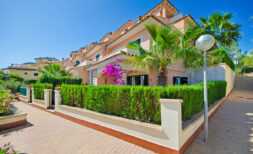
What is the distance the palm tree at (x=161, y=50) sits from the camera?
8.79 metres

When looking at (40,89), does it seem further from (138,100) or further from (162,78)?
(138,100)

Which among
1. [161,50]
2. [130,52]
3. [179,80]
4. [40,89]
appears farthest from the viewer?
[179,80]

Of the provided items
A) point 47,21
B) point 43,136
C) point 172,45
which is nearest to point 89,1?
point 47,21

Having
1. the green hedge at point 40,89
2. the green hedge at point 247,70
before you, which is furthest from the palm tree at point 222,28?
the green hedge at point 247,70

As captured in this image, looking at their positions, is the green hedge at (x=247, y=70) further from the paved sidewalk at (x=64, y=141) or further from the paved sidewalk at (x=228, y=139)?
the paved sidewalk at (x=64, y=141)

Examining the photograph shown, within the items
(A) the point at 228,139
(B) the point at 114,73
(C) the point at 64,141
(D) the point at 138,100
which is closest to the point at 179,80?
(B) the point at 114,73

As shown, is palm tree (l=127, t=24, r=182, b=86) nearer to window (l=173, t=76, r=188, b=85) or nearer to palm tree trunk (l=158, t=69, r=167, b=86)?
palm tree trunk (l=158, t=69, r=167, b=86)

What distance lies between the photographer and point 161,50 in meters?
9.10

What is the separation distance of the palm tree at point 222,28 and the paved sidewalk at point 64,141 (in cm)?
1863

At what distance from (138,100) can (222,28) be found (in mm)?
19418

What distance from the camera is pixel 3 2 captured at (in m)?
9.12

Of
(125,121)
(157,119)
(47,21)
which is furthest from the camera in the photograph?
(47,21)

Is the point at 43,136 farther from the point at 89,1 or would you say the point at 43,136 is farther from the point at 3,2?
the point at 89,1

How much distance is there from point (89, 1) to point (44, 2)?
318cm
